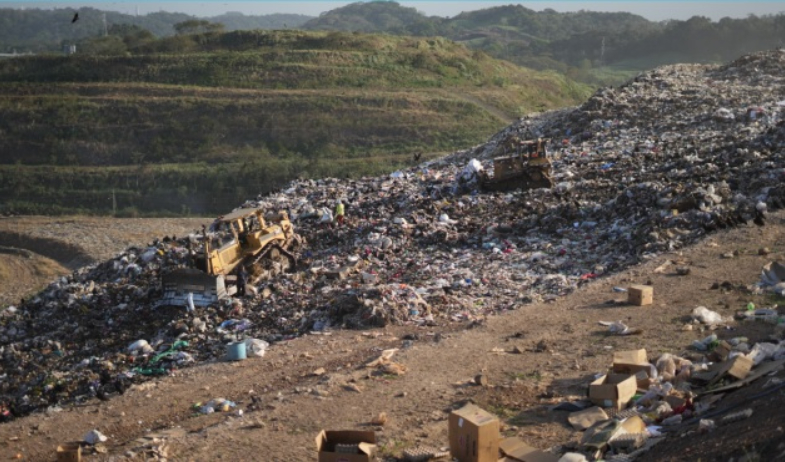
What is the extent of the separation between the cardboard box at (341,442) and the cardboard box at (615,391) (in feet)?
6.30

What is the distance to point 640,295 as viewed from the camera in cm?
1052

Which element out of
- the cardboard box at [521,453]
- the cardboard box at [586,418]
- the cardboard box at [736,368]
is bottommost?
the cardboard box at [586,418]

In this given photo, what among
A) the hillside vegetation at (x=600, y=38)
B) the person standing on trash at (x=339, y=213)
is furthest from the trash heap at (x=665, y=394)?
the hillside vegetation at (x=600, y=38)

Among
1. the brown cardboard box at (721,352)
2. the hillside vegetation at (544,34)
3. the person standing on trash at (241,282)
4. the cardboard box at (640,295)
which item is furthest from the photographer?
the hillside vegetation at (544,34)

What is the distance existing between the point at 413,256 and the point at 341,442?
7.77 metres

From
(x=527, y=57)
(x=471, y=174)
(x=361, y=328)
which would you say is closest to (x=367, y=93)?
(x=471, y=174)

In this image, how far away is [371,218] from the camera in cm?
1672

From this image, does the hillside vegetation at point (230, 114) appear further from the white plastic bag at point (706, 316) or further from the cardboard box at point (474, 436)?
the cardboard box at point (474, 436)

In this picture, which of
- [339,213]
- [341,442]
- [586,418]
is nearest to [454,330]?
[586,418]

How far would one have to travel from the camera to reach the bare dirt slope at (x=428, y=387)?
746 centimetres

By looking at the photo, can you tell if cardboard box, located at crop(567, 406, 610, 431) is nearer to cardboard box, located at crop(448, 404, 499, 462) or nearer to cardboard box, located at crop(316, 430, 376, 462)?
cardboard box, located at crop(448, 404, 499, 462)

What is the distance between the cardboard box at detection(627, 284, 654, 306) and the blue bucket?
4.43m

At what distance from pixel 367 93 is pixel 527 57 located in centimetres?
4192

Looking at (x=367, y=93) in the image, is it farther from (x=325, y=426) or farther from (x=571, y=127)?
(x=325, y=426)
